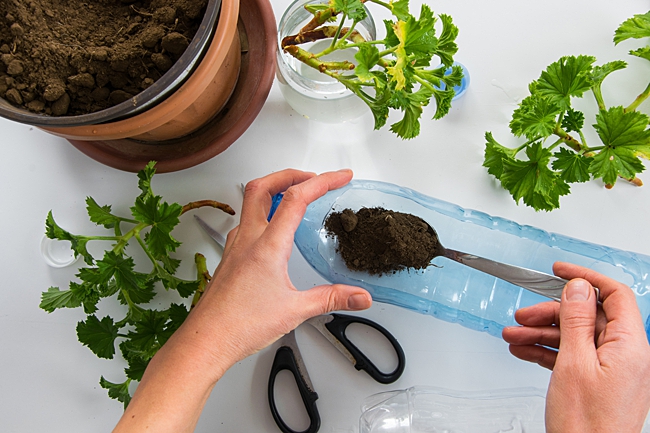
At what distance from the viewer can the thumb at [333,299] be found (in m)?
0.75

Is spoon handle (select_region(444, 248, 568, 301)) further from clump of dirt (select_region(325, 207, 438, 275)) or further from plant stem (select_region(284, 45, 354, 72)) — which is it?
plant stem (select_region(284, 45, 354, 72))

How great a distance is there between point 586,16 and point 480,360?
0.81m

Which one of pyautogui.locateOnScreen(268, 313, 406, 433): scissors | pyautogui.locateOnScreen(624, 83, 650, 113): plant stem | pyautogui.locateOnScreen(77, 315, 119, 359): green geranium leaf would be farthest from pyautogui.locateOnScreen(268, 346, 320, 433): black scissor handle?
pyautogui.locateOnScreen(624, 83, 650, 113): plant stem

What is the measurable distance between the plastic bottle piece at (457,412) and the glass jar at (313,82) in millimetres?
614

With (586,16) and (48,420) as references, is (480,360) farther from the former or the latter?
(48,420)

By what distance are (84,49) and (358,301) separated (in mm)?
562

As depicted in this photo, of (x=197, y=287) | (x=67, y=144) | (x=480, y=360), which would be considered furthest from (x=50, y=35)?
(x=480, y=360)

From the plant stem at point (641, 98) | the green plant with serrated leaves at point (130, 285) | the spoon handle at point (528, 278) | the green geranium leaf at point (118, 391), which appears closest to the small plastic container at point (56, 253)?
the green plant with serrated leaves at point (130, 285)

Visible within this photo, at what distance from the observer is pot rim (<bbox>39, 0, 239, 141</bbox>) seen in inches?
25.9

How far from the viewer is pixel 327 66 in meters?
0.77

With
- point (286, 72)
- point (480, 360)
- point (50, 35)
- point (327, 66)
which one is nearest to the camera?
point (50, 35)

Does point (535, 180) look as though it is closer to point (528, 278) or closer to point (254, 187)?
point (528, 278)

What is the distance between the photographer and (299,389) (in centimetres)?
95

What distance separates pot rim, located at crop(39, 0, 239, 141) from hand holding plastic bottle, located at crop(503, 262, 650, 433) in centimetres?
67
